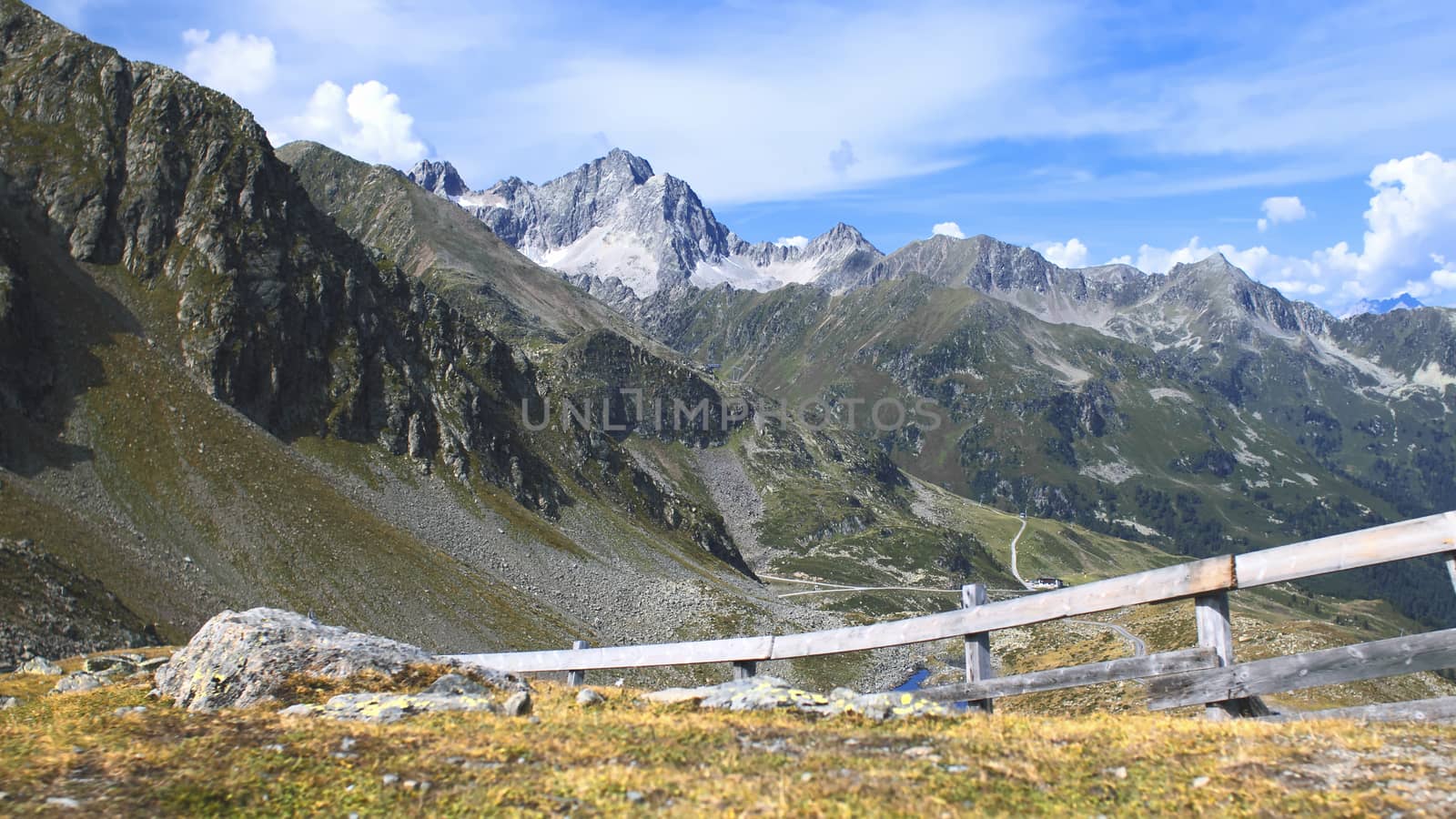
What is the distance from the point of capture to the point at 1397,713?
1063 cm

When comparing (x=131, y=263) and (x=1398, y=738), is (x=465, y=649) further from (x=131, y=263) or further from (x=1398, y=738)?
(x=1398, y=738)

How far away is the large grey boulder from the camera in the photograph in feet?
46.5

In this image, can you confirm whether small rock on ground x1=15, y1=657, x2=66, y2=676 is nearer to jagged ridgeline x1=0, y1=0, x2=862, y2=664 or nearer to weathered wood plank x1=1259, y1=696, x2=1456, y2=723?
weathered wood plank x1=1259, y1=696, x2=1456, y2=723

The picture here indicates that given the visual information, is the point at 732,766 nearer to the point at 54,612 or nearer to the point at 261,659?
the point at 261,659

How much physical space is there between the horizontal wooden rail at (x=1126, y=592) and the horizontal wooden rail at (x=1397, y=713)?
173 centimetres

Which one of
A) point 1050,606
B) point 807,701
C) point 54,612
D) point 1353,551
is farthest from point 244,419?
point 1353,551

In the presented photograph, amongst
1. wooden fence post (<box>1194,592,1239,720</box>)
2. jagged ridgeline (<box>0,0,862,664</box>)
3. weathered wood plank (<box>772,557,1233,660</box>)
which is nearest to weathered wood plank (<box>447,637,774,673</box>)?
weathered wood plank (<box>772,557,1233,660</box>)

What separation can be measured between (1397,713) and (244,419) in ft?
400

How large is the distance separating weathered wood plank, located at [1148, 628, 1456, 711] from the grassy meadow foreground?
0.38 metres

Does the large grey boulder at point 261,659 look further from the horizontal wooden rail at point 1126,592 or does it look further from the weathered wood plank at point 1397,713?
the weathered wood plank at point 1397,713

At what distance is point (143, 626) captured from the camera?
219ft

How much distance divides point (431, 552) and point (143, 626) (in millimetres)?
40986

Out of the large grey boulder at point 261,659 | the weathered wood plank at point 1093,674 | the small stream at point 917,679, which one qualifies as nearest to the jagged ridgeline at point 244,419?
the small stream at point 917,679

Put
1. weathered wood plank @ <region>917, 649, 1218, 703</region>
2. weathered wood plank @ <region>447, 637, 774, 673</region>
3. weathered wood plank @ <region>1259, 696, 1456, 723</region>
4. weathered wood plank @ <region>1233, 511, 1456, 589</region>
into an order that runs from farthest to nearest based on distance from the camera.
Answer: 1. weathered wood plank @ <region>447, 637, 774, 673</region>
2. weathered wood plank @ <region>917, 649, 1218, 703</region>
3. weathered wood plank @ <region>1259, 696, 1456, 723</region>
4. weathered wood plank @ <region>1233, 511, 1456, 589</region>
